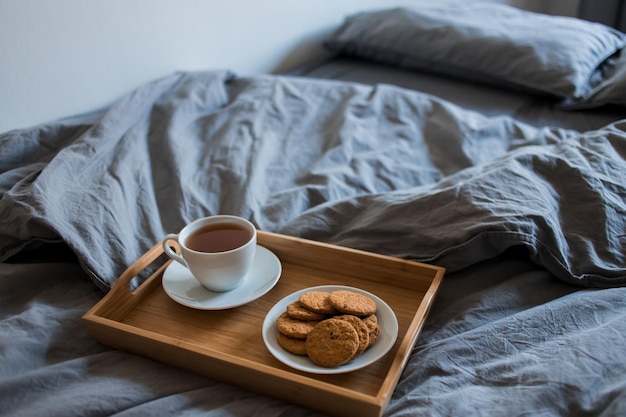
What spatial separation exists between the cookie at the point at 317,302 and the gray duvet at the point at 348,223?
0.12m

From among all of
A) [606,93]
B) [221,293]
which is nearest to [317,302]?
[221,293]

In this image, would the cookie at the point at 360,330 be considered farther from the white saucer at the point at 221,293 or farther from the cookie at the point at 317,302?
the white saucer at the point at 221,293

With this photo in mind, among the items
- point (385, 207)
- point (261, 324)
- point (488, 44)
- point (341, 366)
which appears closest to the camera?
point (341, 366)

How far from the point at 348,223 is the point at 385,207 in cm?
7

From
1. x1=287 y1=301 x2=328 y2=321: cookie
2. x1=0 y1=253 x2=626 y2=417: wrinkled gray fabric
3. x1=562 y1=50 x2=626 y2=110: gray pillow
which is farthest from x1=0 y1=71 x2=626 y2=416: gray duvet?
x1=562 y1=50 x2=626 y2=110: gray pillow

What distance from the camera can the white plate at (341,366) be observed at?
2.14ft

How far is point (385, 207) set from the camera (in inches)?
35.7

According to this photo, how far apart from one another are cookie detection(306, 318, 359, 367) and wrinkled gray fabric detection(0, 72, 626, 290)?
224mm

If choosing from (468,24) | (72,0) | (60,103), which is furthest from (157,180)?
(468,24)

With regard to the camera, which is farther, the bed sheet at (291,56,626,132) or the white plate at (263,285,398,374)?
the bed sheet at (291,56,626,132)

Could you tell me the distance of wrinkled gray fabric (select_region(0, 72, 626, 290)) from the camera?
0.83 metres

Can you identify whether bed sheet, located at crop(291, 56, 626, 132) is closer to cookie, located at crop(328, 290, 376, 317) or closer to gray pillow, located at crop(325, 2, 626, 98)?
gray pillow, located at crop(325, 2, 626, 98)

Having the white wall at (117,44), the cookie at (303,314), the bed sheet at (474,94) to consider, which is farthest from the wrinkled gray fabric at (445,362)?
the bed sheet at (474,94)

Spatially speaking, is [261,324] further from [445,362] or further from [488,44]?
[488,44]
